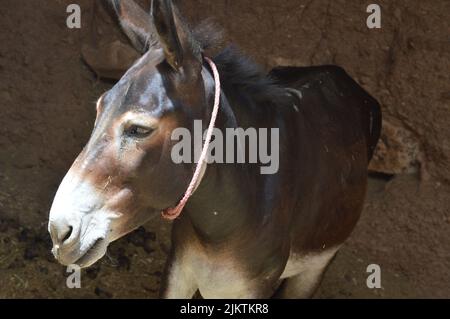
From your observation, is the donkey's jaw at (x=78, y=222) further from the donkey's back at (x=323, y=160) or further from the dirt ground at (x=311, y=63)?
the dirt ground at (x=311, y=63)

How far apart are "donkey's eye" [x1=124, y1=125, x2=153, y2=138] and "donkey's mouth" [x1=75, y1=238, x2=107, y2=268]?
290mm

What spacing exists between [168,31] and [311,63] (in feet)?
6.30

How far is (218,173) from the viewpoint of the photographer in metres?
2.15

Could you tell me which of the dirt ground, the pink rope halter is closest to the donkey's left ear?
the pink rope halter

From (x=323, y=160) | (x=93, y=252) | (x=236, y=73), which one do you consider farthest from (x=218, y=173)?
(x=323, y=160)

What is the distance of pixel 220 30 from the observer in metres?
2.16

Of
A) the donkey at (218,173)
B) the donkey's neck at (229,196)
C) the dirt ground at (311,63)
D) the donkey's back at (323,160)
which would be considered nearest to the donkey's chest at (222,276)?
the donkey at (218,173)

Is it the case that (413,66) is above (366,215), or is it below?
above

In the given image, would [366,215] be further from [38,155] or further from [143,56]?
[143,56]

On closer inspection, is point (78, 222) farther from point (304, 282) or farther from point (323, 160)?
point (304, 282)

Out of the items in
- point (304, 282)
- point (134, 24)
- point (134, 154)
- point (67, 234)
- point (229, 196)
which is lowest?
point (304, 282)

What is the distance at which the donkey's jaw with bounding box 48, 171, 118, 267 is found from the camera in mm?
1744

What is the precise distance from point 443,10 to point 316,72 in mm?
734
